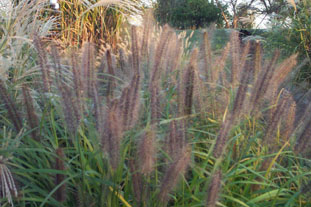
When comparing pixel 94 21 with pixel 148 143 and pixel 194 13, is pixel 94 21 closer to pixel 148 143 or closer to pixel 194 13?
pixel 148 143

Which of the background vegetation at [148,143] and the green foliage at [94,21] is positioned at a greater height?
the green foliage at [94,21]

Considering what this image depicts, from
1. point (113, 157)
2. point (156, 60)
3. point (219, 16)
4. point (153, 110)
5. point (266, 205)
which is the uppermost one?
point (219, 16)

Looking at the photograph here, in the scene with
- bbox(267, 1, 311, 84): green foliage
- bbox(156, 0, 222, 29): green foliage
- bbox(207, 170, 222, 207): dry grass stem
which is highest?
bbox(156, 0, 222, 29): green foliage

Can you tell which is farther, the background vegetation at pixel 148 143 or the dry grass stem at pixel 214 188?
the background vegetation at pixel 148 143

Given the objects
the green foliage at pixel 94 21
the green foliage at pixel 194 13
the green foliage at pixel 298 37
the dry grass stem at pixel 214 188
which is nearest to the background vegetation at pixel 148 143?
the dry grass stem at pixel 214 188

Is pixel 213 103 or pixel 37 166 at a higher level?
pixel 213 103

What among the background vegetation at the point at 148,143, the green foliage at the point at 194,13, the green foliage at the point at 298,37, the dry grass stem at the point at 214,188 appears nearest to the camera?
the dry grass stem at the point at 214,188

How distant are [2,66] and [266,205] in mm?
1485

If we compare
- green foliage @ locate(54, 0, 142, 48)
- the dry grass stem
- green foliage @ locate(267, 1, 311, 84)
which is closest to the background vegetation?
the dry grass stem

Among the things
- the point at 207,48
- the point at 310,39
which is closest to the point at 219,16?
the point at 310,39

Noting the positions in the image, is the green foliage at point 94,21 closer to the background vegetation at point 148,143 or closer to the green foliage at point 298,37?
the green foliage at point 298,37

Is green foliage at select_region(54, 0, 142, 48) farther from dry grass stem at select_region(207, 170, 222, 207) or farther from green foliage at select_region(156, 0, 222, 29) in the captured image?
green foliage at select_region(156, 0, 222, 29)

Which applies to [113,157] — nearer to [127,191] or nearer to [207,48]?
[127,191]

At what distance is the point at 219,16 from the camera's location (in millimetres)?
20641
